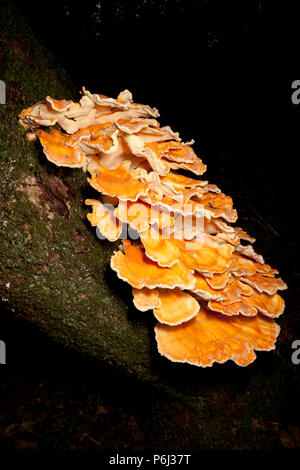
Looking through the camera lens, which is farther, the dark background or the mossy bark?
the dark background

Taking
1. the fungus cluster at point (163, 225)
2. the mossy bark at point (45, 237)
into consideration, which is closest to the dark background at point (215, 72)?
the fungus cluster at point (163, 225)

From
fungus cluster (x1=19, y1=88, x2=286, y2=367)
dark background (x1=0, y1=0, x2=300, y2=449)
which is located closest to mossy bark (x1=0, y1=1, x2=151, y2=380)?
fungus cluster (x1=19, y1=88, x2=286, y2=367)

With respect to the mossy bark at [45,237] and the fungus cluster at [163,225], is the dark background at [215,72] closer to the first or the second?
the fungus cluster at [163,225]

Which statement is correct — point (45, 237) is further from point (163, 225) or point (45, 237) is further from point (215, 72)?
point (215, 72)

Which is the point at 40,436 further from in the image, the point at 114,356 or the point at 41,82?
the point at 41,82

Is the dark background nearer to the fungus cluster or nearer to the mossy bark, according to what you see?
the fungus cluster

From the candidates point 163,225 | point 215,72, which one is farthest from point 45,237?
point 215,72
